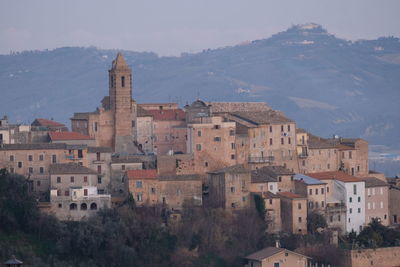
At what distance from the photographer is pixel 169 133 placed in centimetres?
7525

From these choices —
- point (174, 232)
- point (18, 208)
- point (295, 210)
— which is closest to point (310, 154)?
point (295, 210)

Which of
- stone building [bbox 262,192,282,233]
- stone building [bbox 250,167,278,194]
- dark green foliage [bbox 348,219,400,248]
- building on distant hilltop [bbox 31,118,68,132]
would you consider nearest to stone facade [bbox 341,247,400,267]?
dark green foliage [bbox 348,219,400,248]

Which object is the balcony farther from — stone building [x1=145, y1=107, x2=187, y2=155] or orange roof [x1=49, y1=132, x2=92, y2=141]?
orange roof [x1=49, y1=132, x2=92, y2=141]

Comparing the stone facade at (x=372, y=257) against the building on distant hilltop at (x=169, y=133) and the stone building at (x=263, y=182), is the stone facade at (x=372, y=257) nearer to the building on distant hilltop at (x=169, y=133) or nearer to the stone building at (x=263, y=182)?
the stone building at (x=263, y=182)

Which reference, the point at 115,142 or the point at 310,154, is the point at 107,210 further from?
the point at 310,154

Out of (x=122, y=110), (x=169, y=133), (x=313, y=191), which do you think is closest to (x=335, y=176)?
(x=313, y=191)

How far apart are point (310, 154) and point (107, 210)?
1490 cm

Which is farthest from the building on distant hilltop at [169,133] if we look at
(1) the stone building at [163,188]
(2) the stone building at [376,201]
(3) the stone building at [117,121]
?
(2) the stone building at [376,201]

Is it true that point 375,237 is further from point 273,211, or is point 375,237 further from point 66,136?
point 66,136

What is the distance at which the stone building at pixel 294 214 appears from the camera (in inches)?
2694

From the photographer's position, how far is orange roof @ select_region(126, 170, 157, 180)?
67.0m

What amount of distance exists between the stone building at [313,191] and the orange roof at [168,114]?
330 inches

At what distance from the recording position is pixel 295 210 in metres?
68.5

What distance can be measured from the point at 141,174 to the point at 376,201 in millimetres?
14315
